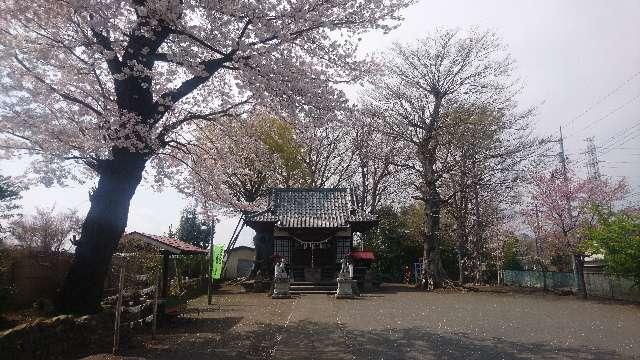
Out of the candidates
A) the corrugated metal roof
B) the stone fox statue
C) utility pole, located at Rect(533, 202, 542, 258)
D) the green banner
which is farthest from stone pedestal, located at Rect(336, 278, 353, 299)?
utility pole, located at Rect(533, 202, 542, 258)

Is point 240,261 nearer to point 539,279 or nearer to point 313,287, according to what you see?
point 313,287

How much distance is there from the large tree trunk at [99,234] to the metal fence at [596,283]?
19.1 metres

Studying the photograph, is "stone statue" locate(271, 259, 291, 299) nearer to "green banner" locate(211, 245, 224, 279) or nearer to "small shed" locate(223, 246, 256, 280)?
"green banner" locate(211, 245, 224, 279)

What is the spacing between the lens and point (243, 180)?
101 feet

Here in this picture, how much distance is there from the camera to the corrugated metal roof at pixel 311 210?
2303cm

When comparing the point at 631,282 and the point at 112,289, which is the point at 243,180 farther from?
the point at 631,282

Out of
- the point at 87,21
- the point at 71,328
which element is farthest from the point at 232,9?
the point at 71,328

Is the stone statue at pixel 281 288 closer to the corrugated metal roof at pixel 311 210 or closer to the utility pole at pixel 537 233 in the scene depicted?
the corrugated metal roof at pixel 311 210

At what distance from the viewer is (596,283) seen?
19.9 m

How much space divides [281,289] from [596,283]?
52.2 feet

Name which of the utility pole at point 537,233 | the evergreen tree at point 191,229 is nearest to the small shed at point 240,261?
the evergreen tree at point 191,229

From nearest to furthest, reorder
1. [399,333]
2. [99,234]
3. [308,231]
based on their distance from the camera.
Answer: [99,234], [399,333], [308,231]

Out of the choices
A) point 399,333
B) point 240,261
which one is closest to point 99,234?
point 399,333

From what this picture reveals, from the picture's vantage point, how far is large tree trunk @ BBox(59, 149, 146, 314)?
810 cm
